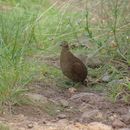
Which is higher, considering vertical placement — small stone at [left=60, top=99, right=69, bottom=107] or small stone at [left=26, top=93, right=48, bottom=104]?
small stone at [left=26, top=93, right=48, bottom=104]

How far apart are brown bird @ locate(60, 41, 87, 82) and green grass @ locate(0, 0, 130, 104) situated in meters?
0.14

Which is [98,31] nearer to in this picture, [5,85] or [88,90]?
[88,90]

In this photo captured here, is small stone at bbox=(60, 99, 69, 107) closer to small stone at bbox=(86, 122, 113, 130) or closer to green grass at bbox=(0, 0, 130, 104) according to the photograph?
green grass at bbox=(0, 0, 130, 104)

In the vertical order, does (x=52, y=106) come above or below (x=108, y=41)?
below

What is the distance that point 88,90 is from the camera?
5195mm

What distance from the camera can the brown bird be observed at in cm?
516

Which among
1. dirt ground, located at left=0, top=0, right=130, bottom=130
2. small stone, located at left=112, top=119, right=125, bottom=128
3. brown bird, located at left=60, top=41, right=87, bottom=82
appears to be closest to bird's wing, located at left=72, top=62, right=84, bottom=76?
brown bird, located at left=60, top=41, right=87, bottom=82

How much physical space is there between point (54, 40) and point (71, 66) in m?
0.97

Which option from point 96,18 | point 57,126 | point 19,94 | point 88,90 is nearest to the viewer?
point 57,126

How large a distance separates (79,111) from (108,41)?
1213 mm

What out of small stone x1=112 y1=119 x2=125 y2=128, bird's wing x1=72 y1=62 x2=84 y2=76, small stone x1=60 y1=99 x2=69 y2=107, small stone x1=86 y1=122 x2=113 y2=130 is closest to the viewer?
small stone x1=86 y1=122 x2=113 y2=130

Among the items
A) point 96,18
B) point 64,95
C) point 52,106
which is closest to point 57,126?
point 52,106

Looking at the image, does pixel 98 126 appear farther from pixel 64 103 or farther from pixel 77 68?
pixel 77 68

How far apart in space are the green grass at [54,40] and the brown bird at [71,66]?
0.14 metres
